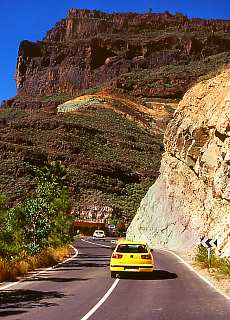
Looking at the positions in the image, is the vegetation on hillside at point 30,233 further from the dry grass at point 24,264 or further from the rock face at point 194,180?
the rock face at point 194,180

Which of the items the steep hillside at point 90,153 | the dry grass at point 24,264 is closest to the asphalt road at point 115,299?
the dry grass at point 24,264

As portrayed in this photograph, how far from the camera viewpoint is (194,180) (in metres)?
44.6

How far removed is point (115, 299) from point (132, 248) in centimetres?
709

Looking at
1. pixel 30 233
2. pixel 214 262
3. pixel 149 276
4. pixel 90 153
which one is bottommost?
pixel 149 276

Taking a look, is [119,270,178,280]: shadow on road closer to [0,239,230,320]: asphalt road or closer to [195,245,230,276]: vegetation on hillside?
[0,239,230,320]: asphalt road

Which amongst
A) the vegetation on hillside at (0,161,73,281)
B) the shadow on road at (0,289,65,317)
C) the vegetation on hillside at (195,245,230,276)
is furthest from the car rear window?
the shadow on road at (0,289,65,317)

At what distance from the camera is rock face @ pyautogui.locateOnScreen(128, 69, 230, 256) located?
3412cm

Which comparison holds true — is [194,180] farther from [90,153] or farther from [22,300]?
[90,153]

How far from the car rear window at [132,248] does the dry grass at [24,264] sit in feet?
13.3

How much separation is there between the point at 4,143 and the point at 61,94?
88.3m

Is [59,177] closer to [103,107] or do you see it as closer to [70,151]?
[70,151]

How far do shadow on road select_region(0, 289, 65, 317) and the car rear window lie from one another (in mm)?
5533

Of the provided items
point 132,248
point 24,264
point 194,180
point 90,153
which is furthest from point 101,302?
point 90,153

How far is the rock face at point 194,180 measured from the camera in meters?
34.1
